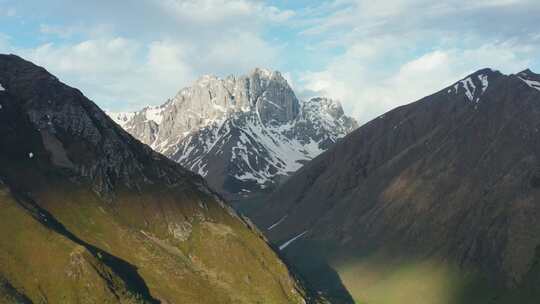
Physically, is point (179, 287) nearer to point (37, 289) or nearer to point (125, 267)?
point (125, 267)

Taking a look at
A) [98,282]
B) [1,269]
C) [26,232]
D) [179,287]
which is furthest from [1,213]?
[179,287]

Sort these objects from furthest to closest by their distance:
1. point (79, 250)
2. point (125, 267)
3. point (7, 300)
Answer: point (125, 267)
point (79, 250)
point (7, 300)

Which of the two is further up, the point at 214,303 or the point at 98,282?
the point at 98,282

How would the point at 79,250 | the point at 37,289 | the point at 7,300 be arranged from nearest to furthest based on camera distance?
the point at 7,300 < the point at 37,289 < the point at 79,250

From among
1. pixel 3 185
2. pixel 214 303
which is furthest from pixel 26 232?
pixel 214 303

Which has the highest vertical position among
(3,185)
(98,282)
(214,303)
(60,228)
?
(3,185)

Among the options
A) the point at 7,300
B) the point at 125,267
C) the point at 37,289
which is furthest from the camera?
the point at 125,267

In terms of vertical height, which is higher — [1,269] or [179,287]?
[1,269]

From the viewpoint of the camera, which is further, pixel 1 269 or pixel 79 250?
pixel 79 250

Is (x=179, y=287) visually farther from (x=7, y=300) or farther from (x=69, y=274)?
(x=7, y=300)
